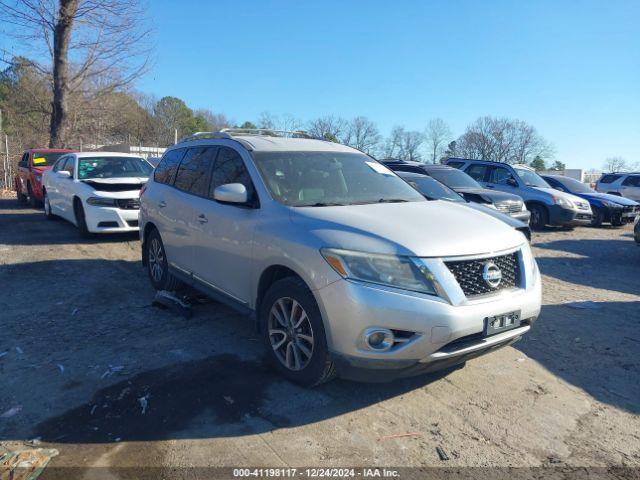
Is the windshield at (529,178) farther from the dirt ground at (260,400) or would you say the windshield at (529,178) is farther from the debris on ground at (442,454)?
the debris on ground at (442,454)

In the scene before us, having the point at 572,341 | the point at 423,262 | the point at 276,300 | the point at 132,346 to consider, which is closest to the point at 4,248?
the point at 132,346

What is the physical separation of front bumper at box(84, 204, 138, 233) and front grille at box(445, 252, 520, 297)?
24.3 ft

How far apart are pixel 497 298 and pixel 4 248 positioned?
864 centimetres

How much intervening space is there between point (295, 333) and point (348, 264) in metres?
0.76

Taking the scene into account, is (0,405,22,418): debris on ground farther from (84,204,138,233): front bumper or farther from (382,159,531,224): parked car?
(382,159,531,224): parked car

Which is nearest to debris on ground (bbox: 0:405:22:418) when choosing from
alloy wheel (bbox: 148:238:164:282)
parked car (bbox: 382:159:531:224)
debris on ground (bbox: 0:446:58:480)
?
debris on ground (bbox: 0:446:58:480)

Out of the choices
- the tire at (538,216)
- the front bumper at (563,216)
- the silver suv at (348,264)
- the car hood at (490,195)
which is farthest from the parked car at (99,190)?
the front bumper at (563,216)

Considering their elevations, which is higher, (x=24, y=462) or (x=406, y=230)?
(x=406, y=230)

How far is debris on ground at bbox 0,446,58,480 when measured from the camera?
8.61ft

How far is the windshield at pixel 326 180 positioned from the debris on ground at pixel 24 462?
90.5 inches

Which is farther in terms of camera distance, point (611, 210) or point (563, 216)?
point (611, 210)

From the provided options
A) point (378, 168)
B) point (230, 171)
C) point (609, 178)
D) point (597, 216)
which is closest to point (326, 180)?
point (378, 168)

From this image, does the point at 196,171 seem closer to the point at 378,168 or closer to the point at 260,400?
the point at 378,168

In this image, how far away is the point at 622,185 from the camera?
2009 centimetres
